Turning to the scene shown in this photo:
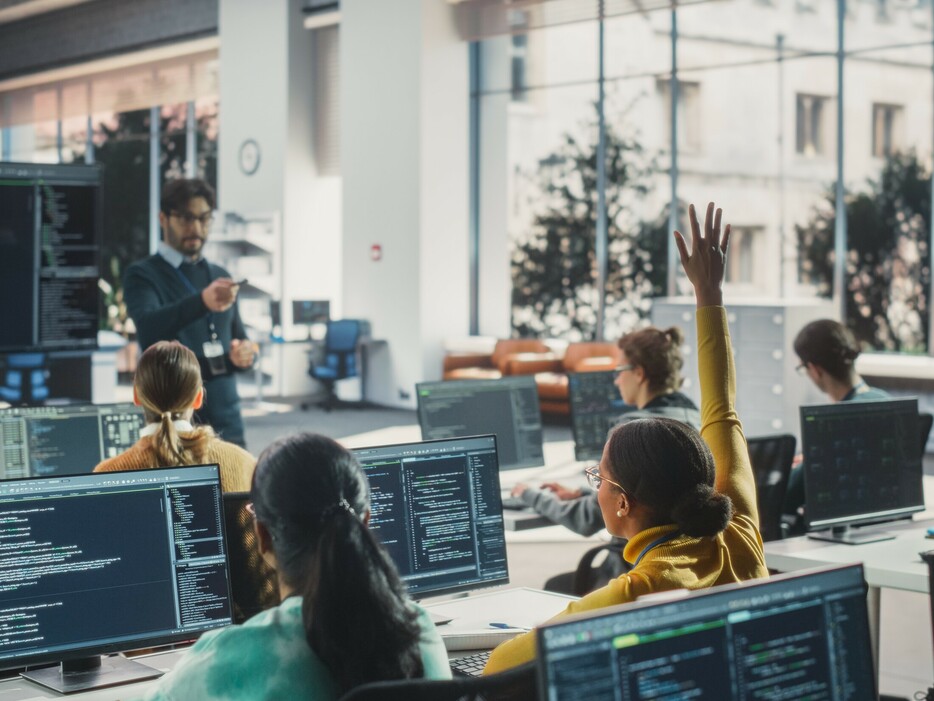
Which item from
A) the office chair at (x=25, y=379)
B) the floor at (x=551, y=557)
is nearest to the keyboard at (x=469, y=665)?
the floor at (x=551, y=557)

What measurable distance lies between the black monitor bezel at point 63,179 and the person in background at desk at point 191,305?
151 centimetres

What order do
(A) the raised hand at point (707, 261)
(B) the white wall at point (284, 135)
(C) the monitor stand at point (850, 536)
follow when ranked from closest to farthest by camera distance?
(A) the raised hand at point (707, 261) < (C) the monitor stand at point (850, 536) < (B) the white wall at point (284, 135)

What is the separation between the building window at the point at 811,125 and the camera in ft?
34.9

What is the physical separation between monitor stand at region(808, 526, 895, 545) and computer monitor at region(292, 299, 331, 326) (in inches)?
372

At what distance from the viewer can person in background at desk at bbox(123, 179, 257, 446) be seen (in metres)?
4.14

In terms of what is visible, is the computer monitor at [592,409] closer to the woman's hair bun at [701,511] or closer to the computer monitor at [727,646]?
the woman's hair bun at [701,511]

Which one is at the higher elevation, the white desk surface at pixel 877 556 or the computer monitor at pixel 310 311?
the computer monitor at pixel 310 311

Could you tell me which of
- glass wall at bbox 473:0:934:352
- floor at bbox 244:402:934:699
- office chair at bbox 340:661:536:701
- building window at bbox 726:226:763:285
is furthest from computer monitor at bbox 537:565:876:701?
building window at bbox 726:226:763:285

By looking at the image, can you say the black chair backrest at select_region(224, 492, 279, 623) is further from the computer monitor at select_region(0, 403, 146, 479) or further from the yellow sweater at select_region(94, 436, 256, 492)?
the computer monitor at select_region(0, 403, 146, 479)

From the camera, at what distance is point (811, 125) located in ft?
35.2

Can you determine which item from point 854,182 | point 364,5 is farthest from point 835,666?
point 364,5

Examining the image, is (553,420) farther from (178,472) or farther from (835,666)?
(835,666)

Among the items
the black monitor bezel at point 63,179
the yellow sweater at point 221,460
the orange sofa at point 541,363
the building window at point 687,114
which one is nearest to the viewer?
the yellow sweater at point 221,460

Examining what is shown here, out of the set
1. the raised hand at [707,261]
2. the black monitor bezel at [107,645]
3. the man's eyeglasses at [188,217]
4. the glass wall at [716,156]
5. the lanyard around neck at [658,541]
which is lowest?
the black monitor bezel at [107,645]
